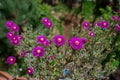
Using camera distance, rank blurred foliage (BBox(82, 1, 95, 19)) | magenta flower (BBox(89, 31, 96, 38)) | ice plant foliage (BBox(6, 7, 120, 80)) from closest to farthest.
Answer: ice plant foliage (BBox(6, 7, 120, 80)) < magenta flower (BBox(89, 31, 96, 38)) < blurred foliage (BBox(82, 1, 95, 19))

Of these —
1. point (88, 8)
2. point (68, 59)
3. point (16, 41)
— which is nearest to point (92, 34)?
point (68, 59)

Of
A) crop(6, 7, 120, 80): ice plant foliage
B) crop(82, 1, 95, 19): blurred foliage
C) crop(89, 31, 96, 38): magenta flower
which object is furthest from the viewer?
crop(82, 1, 95, 19): blurred foliage

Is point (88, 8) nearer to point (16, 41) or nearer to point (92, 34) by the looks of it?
point (92, 34)

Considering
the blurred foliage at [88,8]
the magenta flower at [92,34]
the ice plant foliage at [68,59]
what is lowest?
the blurred foliage at [88,8]

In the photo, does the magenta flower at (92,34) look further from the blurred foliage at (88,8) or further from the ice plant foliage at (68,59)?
the blurred foliage at (88,8)

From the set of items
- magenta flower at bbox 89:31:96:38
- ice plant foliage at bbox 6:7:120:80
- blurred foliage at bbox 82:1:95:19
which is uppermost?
magenta flower at bbox 89:31:96:38

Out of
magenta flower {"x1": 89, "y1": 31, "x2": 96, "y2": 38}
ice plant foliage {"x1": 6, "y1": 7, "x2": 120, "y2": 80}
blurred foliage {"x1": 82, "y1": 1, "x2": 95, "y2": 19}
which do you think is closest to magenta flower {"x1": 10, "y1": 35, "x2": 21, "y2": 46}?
ice plant foliage {"x1": 6, "y1": 7, "x2": 120, "y2": 80}

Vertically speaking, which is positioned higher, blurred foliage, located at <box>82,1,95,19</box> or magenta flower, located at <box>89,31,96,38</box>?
magenta flower, located at <box>89,31,96,38</box>

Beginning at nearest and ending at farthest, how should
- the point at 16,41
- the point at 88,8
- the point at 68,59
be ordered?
the point at 68,59, the point at 16,41, the point at 88,8

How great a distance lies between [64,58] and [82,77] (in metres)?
0.30

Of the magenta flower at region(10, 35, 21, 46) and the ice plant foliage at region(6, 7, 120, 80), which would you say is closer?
the ice plant foliage at region(6, 7, 120, 80)

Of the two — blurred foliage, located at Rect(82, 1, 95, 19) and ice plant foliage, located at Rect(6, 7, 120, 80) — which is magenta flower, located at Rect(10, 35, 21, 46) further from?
blurred foliage, located at Rect(82, 1, 95, 19)

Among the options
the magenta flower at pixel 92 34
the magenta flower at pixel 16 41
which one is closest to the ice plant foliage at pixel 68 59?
the magenta flower at pixel 92 34

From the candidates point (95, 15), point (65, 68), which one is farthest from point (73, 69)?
point (95, 15)
